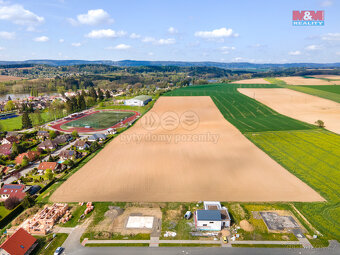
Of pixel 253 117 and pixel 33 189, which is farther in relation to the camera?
pixel 253 117

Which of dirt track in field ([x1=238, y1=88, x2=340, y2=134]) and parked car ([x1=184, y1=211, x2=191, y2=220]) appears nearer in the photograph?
parked car ([x1=184, y1=211, x2=191, y2=220])

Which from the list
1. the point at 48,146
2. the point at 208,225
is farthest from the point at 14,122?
the point at 208,225

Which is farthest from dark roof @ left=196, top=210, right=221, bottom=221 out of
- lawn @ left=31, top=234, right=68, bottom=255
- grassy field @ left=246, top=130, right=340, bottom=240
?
lawn @ left=31, top=234, right=68, bottom=255

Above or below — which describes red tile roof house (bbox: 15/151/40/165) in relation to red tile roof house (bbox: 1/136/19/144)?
below

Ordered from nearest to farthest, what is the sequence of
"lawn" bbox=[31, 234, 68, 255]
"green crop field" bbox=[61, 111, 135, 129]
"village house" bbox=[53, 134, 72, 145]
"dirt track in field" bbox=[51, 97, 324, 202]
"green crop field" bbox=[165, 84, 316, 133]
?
"lawn" bbox=[31, 234, 68, 255] < "dirt track in field" bbox=[51, 97, 324, 202] < "village house" bbox=[53, 134, 72, 145] < "green crop field" bbox=[165, 84, 316, 133] < "green crop field" bbox=[61, 111, 135, 129]

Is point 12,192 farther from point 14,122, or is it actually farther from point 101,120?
point 14,122

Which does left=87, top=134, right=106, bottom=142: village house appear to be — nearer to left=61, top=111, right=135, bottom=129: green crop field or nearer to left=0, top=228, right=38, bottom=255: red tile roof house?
left=61, top=111, right=135, bottom=129: green crop field
